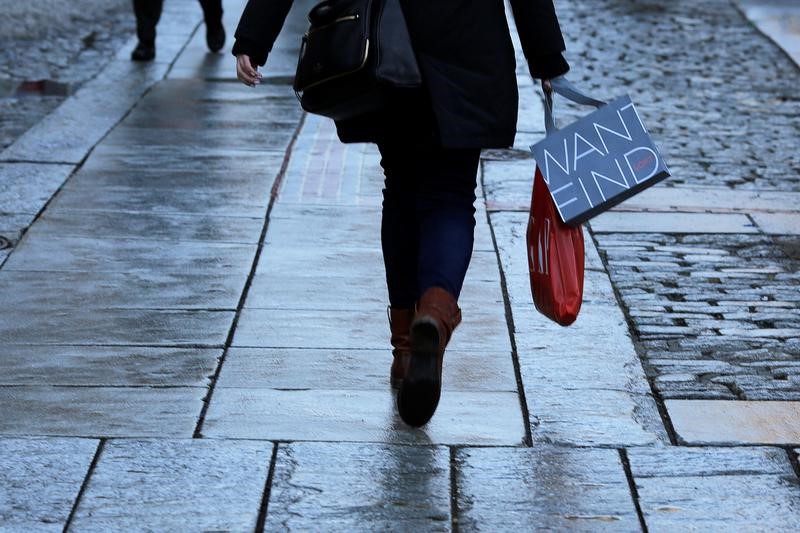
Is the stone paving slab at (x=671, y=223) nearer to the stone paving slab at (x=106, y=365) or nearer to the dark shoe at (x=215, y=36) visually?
the stone paving slab at (x=106, y=365)

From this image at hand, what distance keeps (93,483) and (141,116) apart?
191 inches

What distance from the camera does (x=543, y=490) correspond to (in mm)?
3475

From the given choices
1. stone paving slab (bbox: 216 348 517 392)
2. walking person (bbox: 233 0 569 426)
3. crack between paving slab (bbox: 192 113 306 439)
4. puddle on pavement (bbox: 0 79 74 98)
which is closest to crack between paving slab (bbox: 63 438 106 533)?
crack between paving slab (bbox: 192 113 306 439)

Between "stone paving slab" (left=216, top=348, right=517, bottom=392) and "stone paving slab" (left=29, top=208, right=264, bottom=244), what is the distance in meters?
1.35

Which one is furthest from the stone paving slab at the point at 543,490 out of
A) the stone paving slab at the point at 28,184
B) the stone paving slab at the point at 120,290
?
the stone paving slab at the point at 28,184

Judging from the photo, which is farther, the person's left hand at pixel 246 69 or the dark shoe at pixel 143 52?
the dark shoe at pixel 143 52

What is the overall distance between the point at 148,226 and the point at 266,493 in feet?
8.72

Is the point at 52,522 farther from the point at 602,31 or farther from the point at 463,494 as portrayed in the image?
the point at 602,31

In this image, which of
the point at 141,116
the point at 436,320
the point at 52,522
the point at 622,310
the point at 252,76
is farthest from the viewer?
the point at 141,116

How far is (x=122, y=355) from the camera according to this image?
4383 millimetres

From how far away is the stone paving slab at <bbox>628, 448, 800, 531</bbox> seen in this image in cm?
333

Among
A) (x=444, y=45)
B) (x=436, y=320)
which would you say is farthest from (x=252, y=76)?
(x=436, y=320)

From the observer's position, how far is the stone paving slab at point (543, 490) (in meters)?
3.31

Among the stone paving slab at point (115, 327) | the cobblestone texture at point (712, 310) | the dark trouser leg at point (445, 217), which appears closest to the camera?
the dark trouser leg at point (445, 217)
